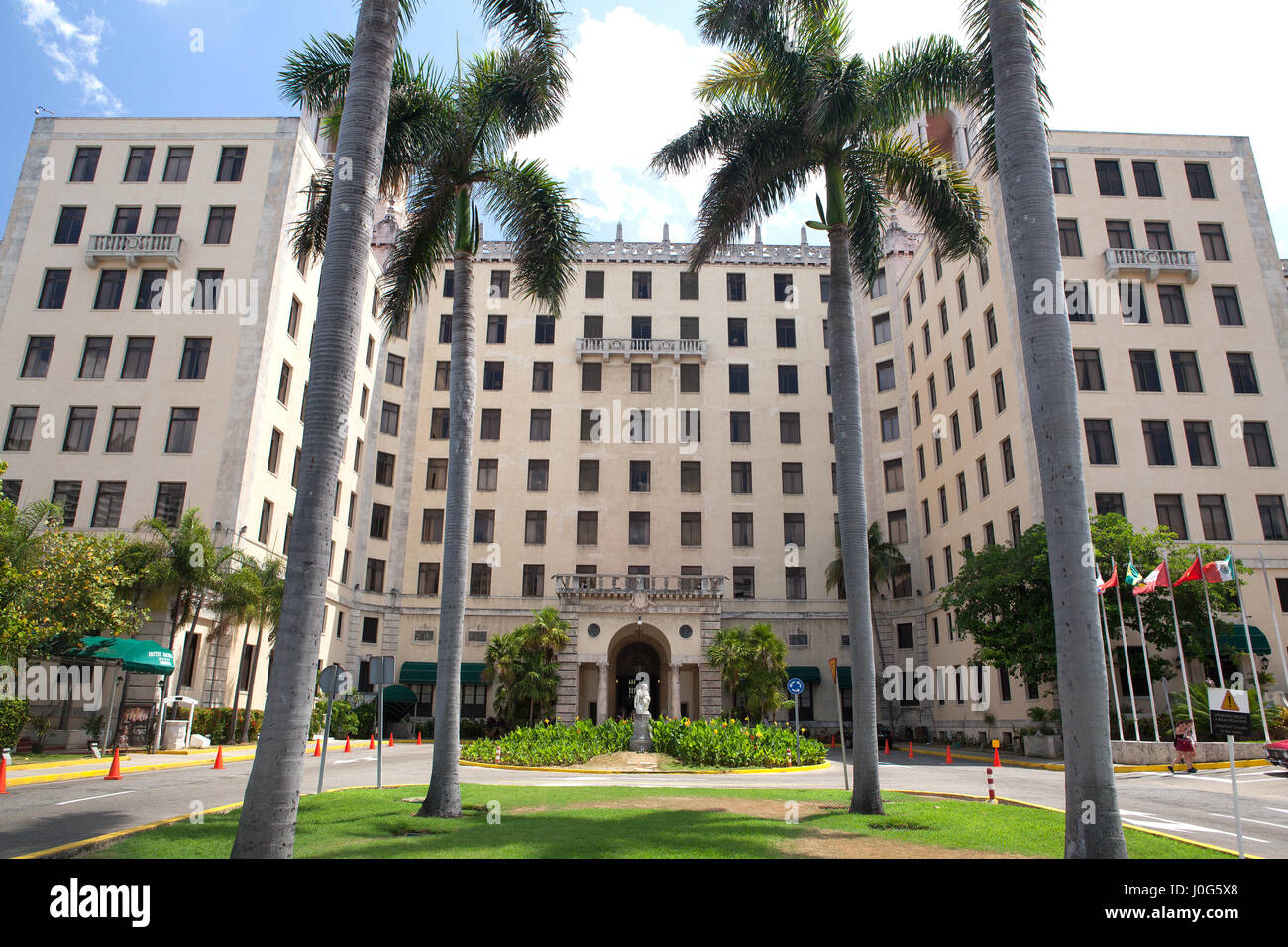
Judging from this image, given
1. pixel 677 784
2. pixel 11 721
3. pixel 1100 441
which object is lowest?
pixel 677 784

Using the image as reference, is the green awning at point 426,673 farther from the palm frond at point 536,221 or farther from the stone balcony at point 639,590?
the palm frond at point 536,221

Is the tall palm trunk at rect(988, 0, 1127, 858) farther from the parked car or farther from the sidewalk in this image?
the parked car

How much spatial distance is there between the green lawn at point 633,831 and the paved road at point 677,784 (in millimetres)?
1848

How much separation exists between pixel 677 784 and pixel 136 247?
33036 millimetres

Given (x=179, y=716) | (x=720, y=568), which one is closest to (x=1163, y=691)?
(x=720, y=568)

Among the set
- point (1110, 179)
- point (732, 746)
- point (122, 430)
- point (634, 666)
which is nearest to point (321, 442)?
point (732, 746)

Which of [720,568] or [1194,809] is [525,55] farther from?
[720,568]

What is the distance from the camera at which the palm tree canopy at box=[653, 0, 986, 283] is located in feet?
49.7

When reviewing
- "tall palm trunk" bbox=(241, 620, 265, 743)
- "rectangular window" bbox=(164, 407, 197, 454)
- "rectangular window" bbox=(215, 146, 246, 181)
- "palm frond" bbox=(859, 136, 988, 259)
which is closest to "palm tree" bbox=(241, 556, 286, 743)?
"tall palm trunk" bbox=(241, 620, 265, 743)

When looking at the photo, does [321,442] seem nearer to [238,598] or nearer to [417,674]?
[238,598]

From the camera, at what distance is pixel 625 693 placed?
148 ft

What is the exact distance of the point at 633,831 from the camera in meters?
11.0

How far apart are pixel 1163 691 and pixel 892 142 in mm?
25658
